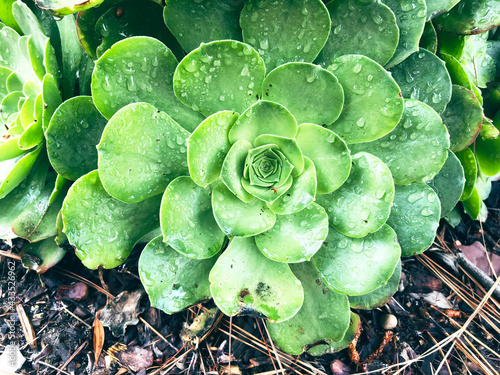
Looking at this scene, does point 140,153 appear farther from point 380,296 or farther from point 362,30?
point 380,296

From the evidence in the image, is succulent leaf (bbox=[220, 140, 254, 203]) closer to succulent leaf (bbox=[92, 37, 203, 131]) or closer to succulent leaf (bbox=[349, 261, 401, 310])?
succulent leaf (bbox=[92, 37, 203, 131])

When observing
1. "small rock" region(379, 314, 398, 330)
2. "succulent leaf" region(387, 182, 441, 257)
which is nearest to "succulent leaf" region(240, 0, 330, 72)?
"succulent leaf" region(387, 182, 441, 257)

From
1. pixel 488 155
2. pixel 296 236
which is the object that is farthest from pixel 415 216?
pixel 488 155

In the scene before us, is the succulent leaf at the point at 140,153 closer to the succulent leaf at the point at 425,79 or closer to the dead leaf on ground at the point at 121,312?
the dead leaf on ground at the point at 121,312

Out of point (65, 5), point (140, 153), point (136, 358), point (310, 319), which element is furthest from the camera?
point (136, 358)

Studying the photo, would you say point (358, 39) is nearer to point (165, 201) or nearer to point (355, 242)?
point (355, 242)

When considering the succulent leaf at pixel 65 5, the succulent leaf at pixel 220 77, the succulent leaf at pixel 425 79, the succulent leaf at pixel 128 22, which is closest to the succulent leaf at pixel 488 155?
the succulent leaf at pixel 425 79

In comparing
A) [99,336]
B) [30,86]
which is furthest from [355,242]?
[30,86]
